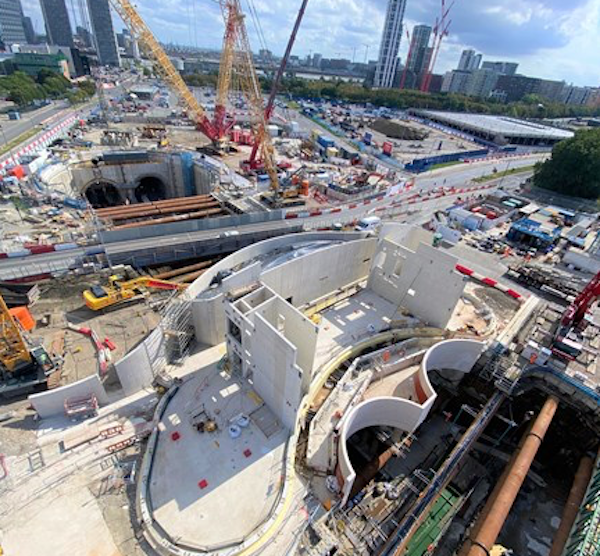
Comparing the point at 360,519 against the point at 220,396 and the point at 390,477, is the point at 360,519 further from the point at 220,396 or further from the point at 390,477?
the point at 220,396

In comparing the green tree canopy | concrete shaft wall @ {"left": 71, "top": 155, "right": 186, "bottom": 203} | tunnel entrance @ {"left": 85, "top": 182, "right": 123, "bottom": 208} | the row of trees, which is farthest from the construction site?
the row of trees

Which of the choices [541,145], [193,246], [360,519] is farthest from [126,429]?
[541,145]

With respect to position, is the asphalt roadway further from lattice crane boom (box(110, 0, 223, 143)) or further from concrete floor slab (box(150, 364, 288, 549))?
lattice crane boom (box(110, 0, 223, 143))

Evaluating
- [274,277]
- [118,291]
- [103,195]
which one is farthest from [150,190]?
[274,277]

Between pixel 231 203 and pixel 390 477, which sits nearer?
pixel 390 477

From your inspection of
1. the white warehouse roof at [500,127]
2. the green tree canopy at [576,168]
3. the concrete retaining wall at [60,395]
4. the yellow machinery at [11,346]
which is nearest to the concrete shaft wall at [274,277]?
the concrete retaining wall at [60,395]
